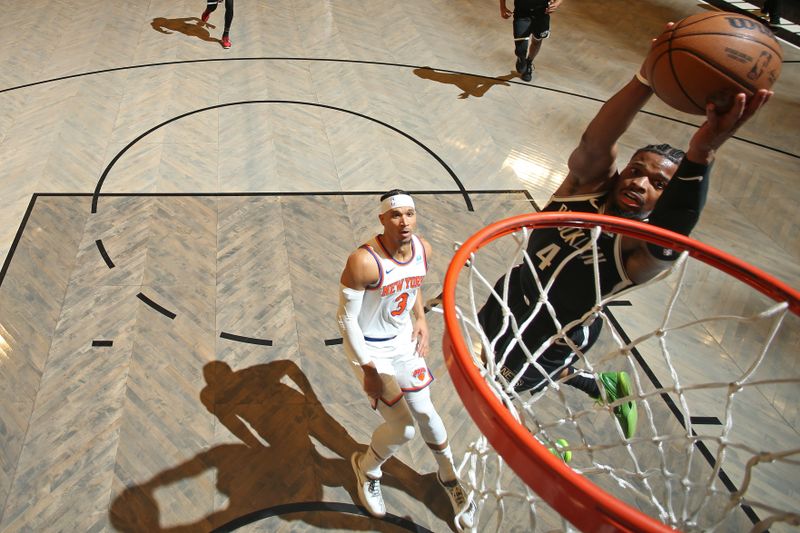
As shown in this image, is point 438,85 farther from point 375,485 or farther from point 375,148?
point 375,485

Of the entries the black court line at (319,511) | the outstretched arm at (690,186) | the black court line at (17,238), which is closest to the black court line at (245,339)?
the black court line at (319,511)

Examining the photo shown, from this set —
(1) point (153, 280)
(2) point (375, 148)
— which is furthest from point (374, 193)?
(1) point (153, 280)

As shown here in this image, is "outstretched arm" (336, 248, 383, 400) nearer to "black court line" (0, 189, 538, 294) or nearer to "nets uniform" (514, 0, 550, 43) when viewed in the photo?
"black court line" (0, 189, 538, 294)

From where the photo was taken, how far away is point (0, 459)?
339cm

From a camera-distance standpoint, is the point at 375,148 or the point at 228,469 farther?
the point at 375,148

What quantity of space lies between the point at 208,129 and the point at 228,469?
13.0 feet

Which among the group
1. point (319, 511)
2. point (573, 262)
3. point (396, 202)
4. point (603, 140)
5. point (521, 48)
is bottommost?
point (319, 511)

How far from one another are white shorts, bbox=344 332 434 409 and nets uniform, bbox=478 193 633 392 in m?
0.46

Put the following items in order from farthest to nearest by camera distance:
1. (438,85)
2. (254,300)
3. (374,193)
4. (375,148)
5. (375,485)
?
(438,85) < (375,148) < (374,193) < (254,300) < (375,485)

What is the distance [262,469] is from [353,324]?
117cm

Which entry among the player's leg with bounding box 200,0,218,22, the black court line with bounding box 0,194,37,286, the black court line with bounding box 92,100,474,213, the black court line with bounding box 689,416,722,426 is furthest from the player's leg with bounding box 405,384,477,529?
the player's leg with bounding box 200,0,218,22

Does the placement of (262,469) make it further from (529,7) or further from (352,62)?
(529,7)

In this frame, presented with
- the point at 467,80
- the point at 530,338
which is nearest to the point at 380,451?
the point at 530,338

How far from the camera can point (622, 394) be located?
357 cm
